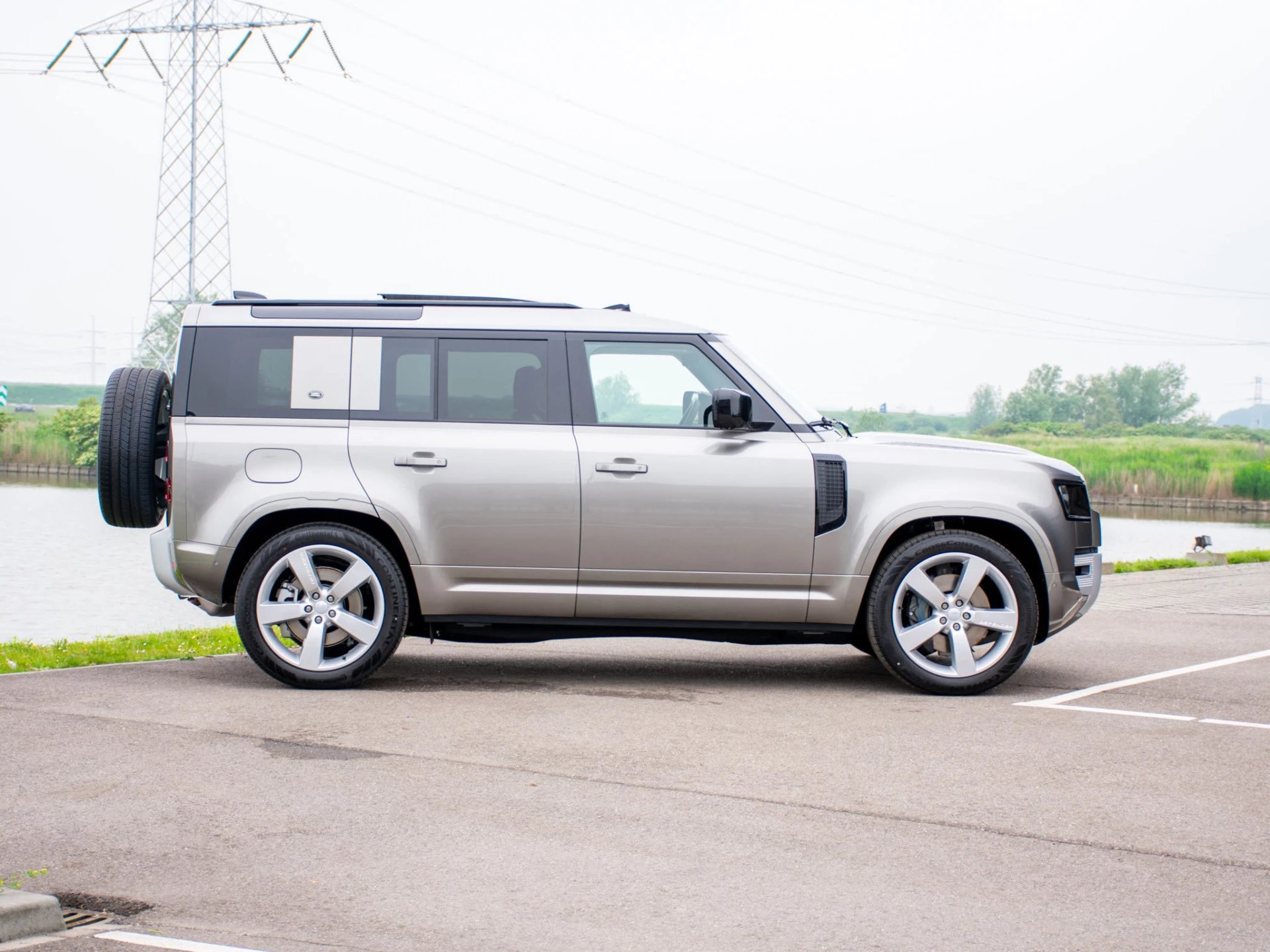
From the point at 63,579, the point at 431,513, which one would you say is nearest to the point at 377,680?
the point at 431,513

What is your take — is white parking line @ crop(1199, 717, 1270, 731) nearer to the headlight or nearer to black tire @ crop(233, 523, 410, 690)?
the headlight

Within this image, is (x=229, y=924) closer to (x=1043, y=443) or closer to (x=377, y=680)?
(x=377, y=680)

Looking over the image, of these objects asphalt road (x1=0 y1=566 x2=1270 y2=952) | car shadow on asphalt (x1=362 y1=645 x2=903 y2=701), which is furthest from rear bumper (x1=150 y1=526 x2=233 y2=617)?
car shadow on asphalt (x1=362 y1=645 x2=903 y2=701)

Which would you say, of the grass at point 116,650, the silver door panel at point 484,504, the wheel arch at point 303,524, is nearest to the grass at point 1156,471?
the grass at point 116,650

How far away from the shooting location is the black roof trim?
8000mm

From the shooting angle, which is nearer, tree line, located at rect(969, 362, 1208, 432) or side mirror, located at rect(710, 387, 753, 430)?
side mirror, located at rect(710, 387, 753, 430)

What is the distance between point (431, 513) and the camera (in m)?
7.80

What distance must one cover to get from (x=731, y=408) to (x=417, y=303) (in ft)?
6.50

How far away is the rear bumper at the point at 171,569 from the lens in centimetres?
794

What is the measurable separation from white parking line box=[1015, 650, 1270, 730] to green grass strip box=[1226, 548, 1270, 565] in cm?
1337

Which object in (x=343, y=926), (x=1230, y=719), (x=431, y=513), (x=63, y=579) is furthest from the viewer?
(x=63, y=579)

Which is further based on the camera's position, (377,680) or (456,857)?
(377,680)

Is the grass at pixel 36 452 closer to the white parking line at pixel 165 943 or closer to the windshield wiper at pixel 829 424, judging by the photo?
the windshield wiper at pixel 829 424

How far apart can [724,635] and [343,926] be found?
419 centimetres
